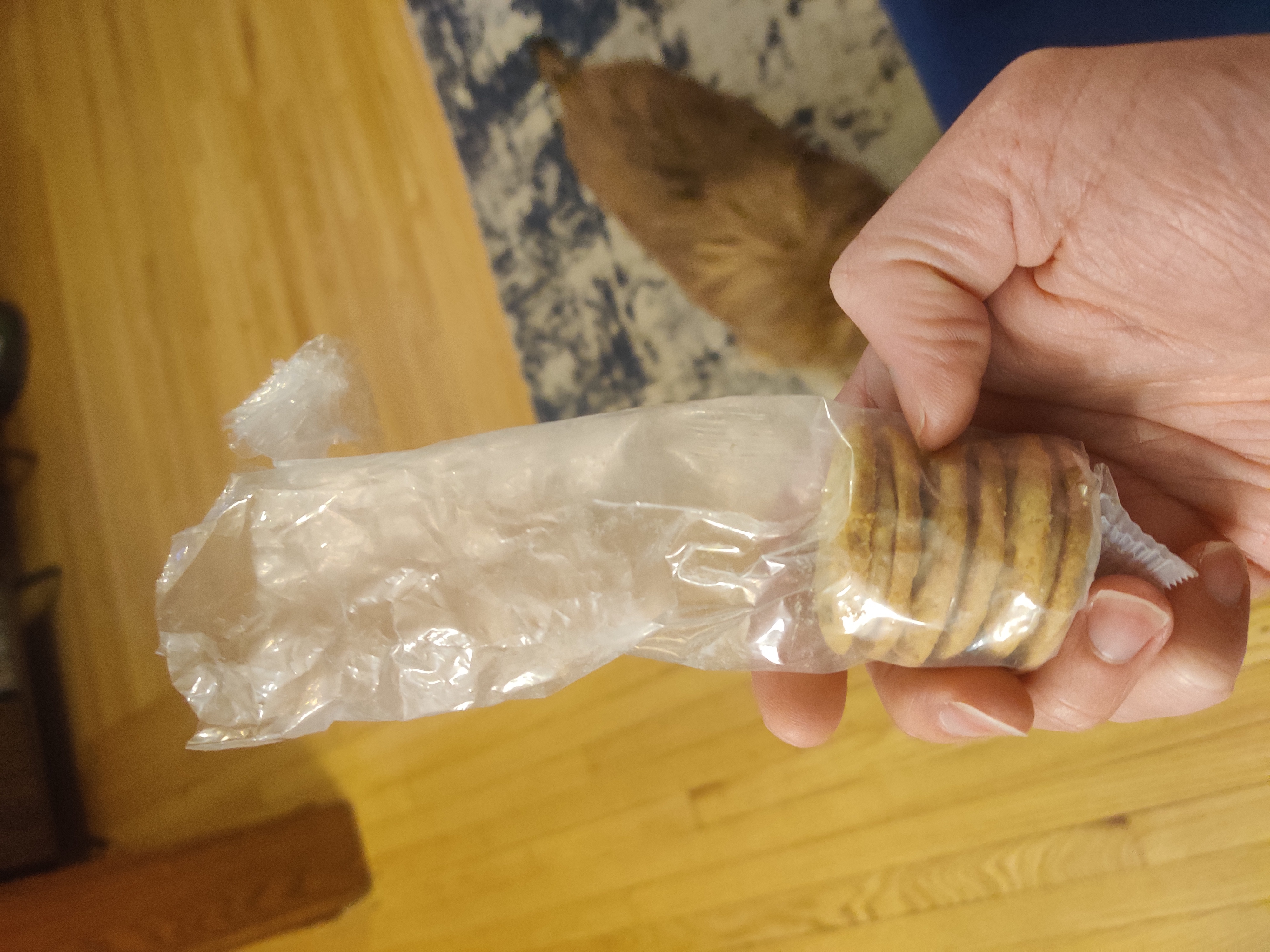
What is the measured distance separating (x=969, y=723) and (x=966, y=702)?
0.02 meters

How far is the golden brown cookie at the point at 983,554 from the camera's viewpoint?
16.2 inches

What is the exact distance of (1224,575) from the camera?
0.49m

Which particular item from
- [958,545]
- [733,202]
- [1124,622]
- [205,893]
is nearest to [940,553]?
[958,545]

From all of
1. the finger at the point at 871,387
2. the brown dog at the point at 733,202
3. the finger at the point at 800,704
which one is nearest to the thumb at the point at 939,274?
the finger at the point at 871,387

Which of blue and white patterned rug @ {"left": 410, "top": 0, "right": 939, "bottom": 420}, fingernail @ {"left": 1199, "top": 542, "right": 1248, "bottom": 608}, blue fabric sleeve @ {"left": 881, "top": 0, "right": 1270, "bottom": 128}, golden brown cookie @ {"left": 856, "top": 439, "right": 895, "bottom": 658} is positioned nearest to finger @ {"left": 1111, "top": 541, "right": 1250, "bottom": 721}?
fingernail @ {"left": 1199, "top": 542, "right": 1248, "bottom": 608}

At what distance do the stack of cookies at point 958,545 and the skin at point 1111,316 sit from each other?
4 centimetres

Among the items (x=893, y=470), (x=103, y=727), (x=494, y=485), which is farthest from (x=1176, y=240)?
(x=103, y=727)

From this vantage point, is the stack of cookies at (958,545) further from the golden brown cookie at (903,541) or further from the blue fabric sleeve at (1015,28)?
the blue fabric sleeve at (1015,28)

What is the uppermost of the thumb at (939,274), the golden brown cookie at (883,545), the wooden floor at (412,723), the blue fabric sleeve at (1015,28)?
the blue fabric sleeve at (1015,28)

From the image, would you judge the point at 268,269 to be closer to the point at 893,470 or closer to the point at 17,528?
the point at 17,528

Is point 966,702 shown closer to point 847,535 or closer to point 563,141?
point 847,535

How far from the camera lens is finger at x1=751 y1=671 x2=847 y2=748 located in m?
0.61

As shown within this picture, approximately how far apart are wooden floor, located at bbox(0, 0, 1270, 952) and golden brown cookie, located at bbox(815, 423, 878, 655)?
490 millimetres

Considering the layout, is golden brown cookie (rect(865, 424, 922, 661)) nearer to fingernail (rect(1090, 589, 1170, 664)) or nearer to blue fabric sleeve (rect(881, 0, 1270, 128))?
fingernail (rect(1090, 589, 1170, 664))
